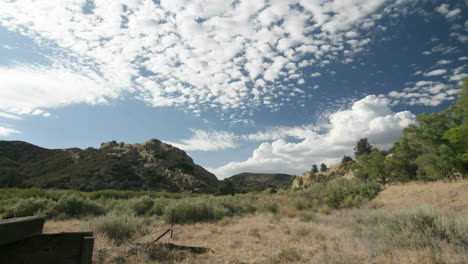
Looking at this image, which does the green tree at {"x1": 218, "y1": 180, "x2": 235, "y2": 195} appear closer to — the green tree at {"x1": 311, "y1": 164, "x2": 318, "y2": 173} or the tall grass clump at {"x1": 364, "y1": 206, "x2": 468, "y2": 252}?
the green tree at {"x1": 311, "y1": 164, "x2": 318, "y2": 173}

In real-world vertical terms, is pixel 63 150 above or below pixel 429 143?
above

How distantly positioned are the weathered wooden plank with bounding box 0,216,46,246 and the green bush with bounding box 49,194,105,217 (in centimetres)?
1378

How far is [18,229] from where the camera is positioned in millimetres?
1555

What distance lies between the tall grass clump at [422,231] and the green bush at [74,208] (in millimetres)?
14110

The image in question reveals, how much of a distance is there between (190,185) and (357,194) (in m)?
47.3

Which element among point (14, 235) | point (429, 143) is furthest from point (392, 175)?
point (14, 235)

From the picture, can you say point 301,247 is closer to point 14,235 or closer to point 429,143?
point 14,235

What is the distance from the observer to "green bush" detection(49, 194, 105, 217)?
13.4 meters

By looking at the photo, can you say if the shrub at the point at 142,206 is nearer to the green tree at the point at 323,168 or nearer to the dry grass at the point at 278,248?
the dry grass at the point at 278,248

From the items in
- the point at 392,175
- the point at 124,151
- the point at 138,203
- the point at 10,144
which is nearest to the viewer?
the point at 138,203

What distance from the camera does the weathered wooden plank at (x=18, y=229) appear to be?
4.71 ft

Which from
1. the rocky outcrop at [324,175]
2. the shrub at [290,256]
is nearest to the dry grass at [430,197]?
the shrub at [290,256]

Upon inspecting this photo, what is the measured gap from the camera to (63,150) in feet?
256

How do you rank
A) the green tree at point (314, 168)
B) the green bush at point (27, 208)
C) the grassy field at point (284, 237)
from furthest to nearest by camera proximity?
1. the green tree at point (314, 168)
2. the green bush at point (27, 208)
3. the grassy field at point (284, 237)
